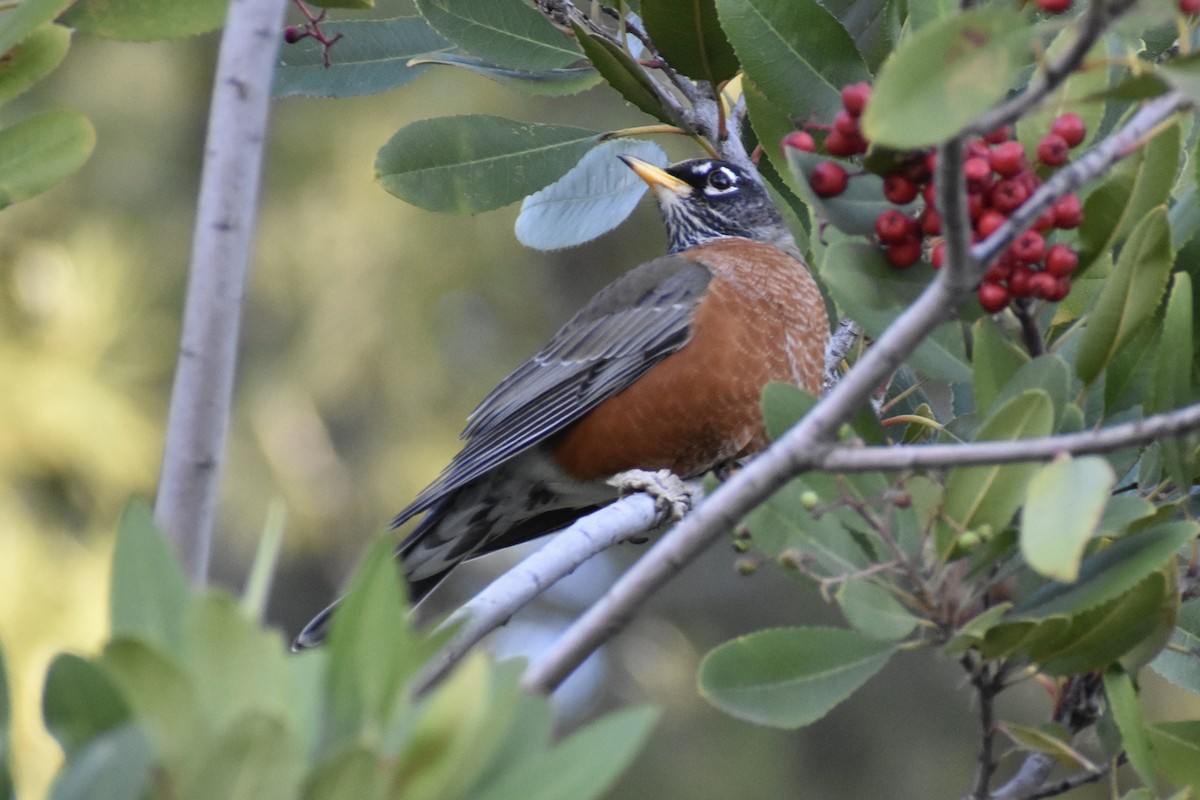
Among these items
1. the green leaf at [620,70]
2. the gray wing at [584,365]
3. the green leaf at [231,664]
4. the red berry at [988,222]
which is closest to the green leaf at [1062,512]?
the red berry at [988,222]

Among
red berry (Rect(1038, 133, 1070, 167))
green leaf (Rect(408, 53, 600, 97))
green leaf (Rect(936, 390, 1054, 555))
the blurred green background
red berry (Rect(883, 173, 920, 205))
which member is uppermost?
red berry (Rect(883, 173, 920, 205))

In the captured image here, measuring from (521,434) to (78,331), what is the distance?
3.39 metres

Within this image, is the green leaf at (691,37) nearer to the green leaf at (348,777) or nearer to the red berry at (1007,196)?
the red berry at (1007,196)

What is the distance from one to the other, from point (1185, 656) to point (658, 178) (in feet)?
6.68

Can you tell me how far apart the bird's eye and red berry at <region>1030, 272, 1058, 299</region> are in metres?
Answer: 3.14

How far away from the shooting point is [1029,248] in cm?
193

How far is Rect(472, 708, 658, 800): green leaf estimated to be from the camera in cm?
115

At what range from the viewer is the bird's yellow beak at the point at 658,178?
3539 millimetres

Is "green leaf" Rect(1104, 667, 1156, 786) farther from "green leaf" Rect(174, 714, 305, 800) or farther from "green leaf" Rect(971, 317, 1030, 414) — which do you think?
"green leaf" Rect(174, 714, 305, 800)

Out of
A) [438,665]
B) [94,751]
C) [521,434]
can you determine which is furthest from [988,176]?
[521,434]

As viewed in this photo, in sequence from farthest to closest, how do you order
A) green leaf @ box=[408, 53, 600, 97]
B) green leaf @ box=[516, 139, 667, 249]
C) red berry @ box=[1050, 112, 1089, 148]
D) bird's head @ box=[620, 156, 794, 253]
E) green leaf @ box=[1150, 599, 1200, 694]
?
bird's head @ box=[620, 156, 794, 253], green leaf @ box=[516, 139, 667, 249], green leaf @ box=[408, 53, 600, 97], green leaf @ box=[1150, 599, 1200, 694], red berry @ box=[1050, 112, 1089, 148]

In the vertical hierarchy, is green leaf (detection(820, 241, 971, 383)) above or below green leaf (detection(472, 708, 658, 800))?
below

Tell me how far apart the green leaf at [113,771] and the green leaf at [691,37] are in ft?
6.92

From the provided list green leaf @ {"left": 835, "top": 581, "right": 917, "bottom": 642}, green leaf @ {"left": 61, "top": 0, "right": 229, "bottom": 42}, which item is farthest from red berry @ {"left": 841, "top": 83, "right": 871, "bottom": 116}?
green leaf @ {"left": 61, "top": 0, "right": 229, "bottom": 42}
